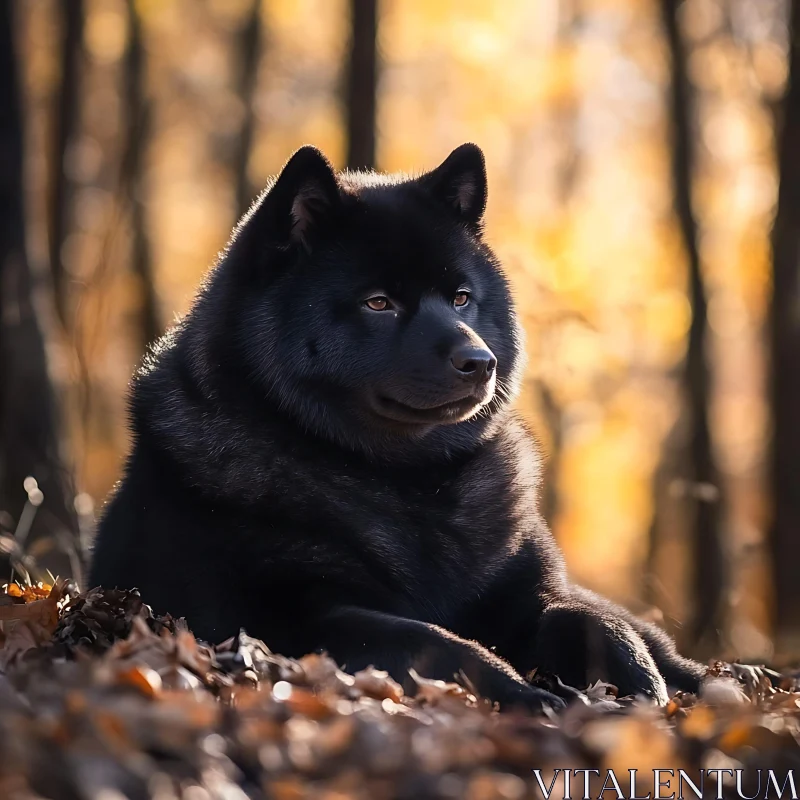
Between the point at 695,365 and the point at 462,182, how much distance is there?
22.6 ft

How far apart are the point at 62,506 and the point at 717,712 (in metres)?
4.96

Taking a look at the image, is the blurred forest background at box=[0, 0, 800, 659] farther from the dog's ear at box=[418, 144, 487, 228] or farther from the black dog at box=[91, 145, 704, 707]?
the dog's ear at box=[418, 144, 487, 228]

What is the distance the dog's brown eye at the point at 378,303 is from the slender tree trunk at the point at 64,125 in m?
9.23

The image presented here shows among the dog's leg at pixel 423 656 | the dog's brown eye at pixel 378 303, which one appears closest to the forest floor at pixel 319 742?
the dog's leg at pixel 423 656

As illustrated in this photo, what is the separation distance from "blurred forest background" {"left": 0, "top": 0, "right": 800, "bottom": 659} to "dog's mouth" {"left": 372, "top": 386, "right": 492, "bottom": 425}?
2.34m

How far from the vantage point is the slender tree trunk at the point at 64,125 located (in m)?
13.0

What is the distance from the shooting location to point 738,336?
62.6 ft

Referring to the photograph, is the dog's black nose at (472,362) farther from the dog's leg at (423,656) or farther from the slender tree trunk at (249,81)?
the slender tree trunk at (249,81)

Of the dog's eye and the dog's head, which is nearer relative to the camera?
the dog's head

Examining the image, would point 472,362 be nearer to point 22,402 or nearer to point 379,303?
point 379,303

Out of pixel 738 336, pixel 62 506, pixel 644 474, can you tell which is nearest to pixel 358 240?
pixel 62 506

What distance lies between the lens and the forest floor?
215 centimetres

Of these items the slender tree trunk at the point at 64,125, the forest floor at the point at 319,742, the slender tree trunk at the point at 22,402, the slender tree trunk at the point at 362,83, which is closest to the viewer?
the forest floor at the point at 319,742

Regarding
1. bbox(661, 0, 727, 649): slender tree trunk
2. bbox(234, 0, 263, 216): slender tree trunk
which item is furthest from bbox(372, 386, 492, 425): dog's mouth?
bbox(234, 0, 263, 216): slender tree trunk
